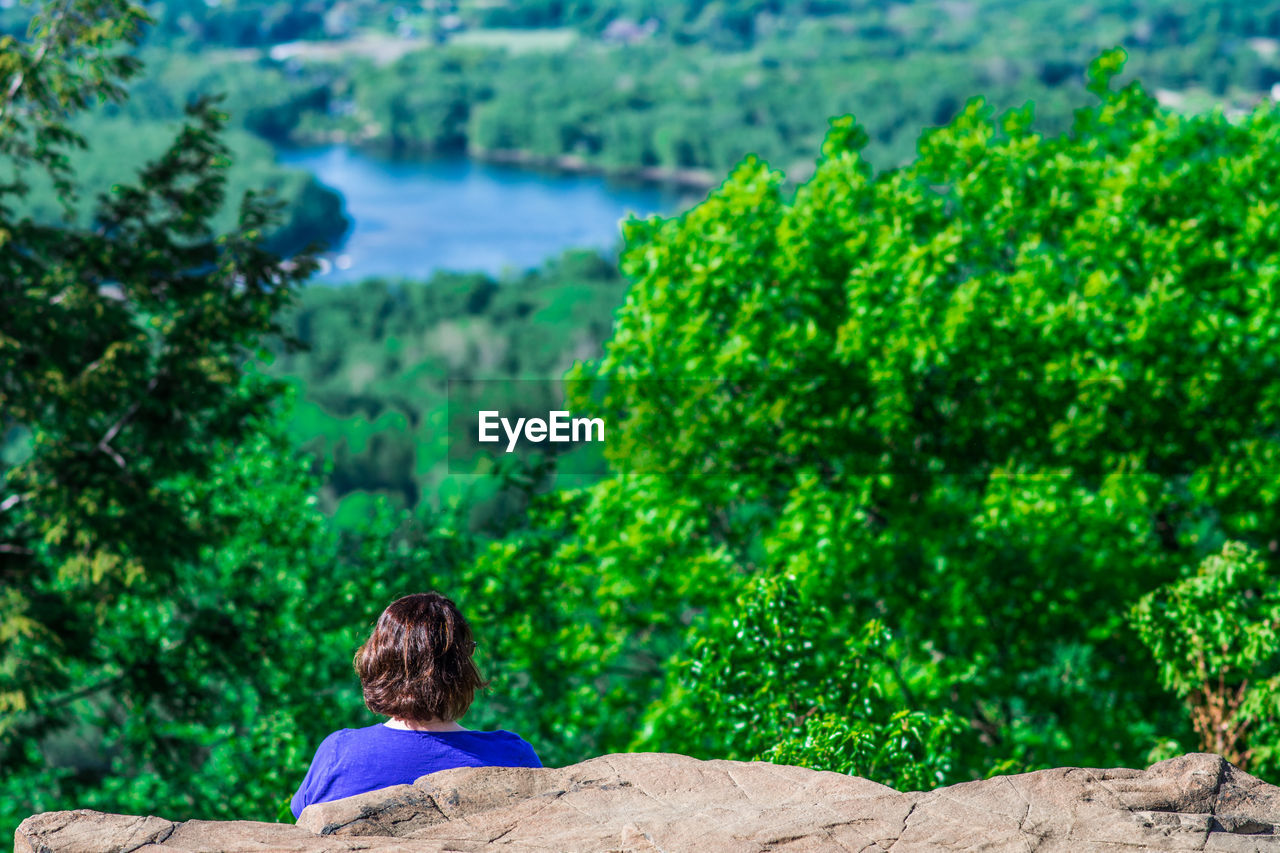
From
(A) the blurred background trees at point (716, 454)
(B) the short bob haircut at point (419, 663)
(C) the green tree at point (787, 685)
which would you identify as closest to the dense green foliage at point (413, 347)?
(A) the blurred background trees at point (716, 454)

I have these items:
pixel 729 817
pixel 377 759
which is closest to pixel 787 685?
pixel 729 817

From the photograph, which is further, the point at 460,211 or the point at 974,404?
the point at 460,211

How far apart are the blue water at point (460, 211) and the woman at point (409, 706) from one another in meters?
81.0

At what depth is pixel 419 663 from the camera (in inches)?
166

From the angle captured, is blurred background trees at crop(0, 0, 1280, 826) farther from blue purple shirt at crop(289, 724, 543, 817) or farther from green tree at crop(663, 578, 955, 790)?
blue purple shirt at crop(289, 724, 543, 817)

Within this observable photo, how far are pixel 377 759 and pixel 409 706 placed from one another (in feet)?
0.82

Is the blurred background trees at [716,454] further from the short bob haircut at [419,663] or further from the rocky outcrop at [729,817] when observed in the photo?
the short bob haircut at [419,663]

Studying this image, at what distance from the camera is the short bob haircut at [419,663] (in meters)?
4.23

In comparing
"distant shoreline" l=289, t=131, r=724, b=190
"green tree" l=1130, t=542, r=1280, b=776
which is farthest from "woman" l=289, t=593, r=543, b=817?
"distant shoreline" l=289, t=131, r=724, b=190

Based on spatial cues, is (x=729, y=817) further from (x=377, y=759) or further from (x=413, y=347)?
(x=413, y=347)

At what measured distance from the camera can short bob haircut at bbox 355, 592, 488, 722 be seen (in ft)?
13.9

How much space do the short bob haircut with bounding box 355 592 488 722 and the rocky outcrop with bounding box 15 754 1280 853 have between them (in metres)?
0.32

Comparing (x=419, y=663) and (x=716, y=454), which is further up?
(x=419, y=663)

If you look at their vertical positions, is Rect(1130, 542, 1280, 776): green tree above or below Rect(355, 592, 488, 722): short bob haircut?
below
